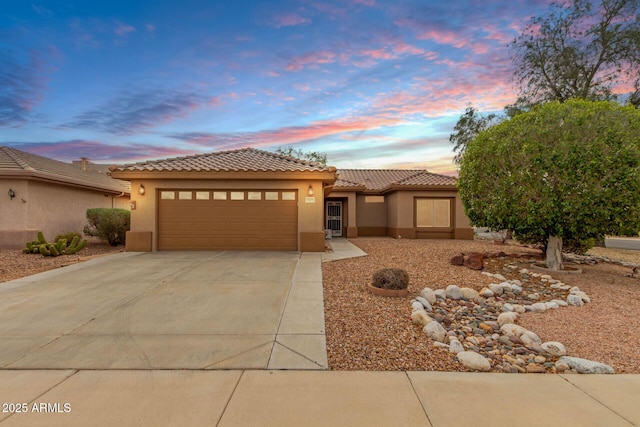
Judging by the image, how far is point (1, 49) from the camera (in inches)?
476

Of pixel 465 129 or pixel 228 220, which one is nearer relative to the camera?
pixel 228 220

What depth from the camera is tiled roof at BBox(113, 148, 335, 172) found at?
11508mm

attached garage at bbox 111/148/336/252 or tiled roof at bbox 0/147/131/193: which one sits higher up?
tiled roof at bbox 0/147/131/193

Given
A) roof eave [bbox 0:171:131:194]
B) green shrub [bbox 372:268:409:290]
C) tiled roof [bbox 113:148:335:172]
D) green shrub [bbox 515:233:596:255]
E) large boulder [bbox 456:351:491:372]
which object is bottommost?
large boulder [bbox 456:351:491:372]

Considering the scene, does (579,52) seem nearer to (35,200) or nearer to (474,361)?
(474,361)

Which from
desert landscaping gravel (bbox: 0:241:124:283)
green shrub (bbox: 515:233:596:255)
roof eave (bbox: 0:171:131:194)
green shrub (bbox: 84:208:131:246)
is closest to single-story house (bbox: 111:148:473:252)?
desert landscaping gravel (bbox: 0:241:124:283)

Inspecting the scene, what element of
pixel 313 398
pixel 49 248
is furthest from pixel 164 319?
pixel 49 248

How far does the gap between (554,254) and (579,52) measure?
14.0m

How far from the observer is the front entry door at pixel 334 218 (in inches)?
771

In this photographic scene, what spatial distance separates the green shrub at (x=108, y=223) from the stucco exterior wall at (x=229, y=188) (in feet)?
8.71

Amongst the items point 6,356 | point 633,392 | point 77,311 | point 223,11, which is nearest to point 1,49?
point 223,11

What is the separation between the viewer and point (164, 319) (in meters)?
4.76

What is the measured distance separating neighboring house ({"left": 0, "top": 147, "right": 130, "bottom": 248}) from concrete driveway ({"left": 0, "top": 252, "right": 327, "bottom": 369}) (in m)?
6.32

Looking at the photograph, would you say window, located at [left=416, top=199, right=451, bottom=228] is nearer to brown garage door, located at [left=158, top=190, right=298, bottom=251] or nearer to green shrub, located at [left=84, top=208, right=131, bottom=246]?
brown garage door, located at [left=158, top=190, right=298, bottom=251]
